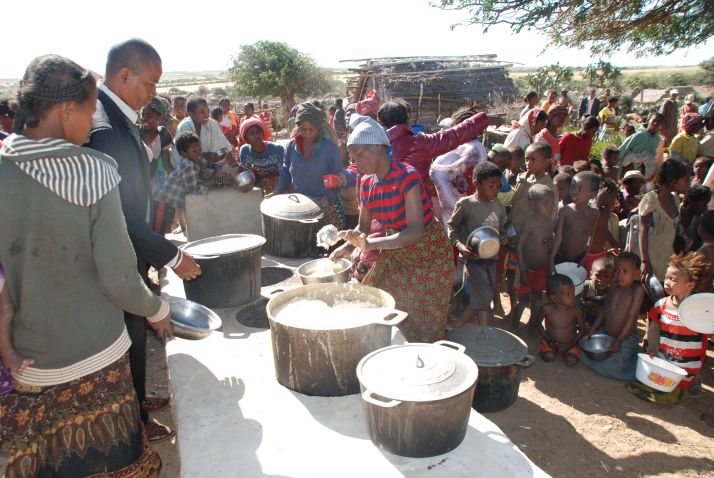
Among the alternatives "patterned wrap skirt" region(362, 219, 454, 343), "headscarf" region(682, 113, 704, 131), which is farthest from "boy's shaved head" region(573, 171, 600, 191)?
"headscarf" region(682, 113, 704, 131)

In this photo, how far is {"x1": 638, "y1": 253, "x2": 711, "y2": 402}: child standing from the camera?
3338 mm

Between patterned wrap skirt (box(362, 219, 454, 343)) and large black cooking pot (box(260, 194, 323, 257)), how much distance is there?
1106 mm

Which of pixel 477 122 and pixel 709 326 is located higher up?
pixel 477 122

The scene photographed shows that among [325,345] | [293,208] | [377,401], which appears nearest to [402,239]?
[325,345]

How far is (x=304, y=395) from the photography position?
7.79ft

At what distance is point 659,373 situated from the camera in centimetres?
329

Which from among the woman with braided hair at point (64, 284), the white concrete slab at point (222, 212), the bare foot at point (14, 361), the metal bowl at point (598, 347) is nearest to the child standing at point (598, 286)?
the metal bowl at point (598, 347)

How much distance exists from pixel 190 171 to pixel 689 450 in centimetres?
434

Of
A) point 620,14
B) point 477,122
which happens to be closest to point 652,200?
point 477,122

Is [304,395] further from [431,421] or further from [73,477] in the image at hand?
[73,477]

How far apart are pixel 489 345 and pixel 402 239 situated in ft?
3.44

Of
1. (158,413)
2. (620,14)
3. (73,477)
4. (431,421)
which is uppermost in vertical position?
(620,14)

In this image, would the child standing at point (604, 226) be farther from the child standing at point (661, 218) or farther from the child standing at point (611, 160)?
the child standing at point (611, 160)

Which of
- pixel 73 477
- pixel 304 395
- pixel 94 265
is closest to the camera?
pixel 94 265
